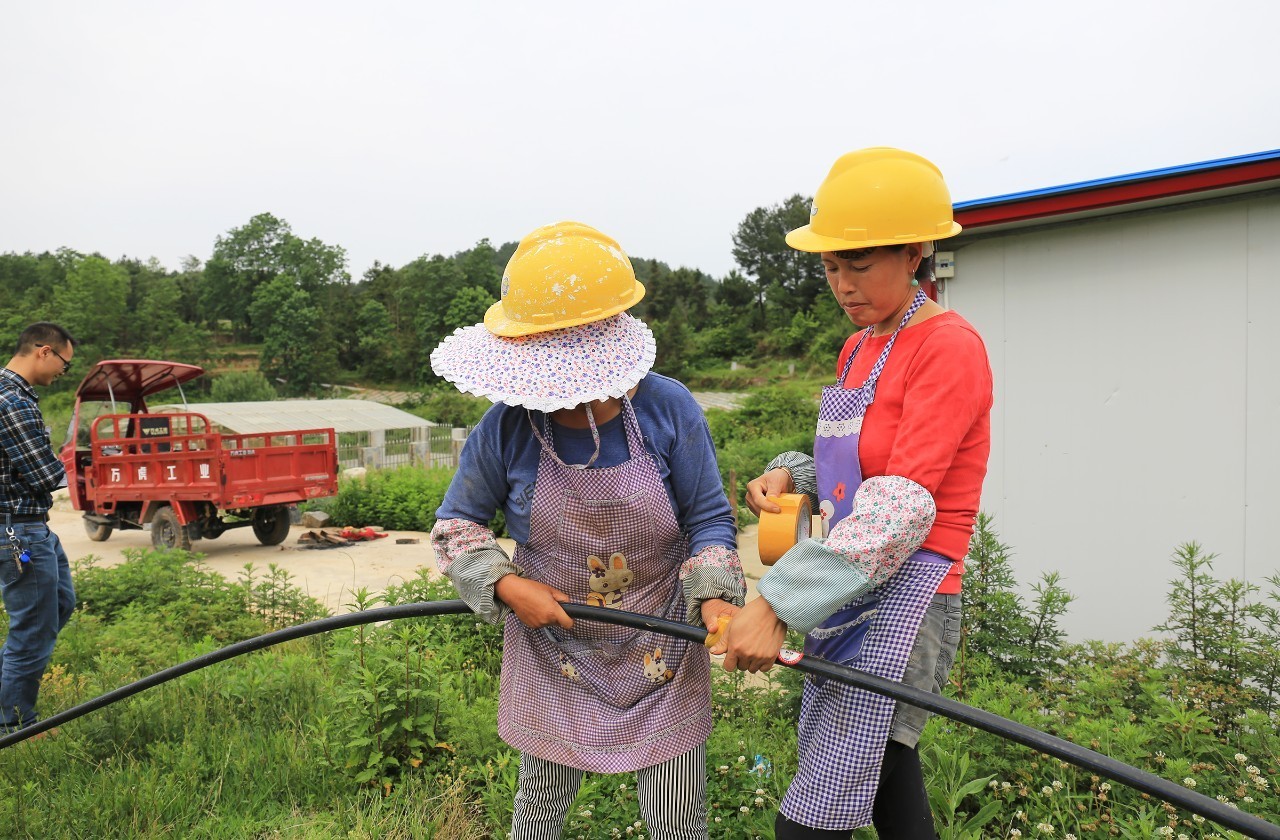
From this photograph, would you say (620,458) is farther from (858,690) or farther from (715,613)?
(858,690)

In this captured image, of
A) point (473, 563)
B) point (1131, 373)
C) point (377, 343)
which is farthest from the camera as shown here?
point (377, 343)

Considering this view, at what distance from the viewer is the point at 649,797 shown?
6.79ft

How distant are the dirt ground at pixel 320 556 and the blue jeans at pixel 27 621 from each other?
4093 millimetres

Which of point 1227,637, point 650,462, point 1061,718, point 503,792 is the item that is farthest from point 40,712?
point 1227,637

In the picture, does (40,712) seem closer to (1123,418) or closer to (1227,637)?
(1227,637)

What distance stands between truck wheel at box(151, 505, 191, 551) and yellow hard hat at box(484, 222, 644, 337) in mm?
11285

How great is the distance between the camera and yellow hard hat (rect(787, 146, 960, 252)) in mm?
1701

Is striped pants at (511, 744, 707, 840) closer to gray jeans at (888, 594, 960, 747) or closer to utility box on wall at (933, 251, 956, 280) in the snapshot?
gray jeans at (888, 594, 960, 747)

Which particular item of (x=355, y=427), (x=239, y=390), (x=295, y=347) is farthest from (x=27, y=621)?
(x=295, y=347)

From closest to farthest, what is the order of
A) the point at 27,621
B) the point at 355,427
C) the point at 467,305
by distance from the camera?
1. the point at 27,621
2. the point at 355,427
3. the point at 467,305

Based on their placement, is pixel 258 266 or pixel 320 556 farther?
pixel 258 266

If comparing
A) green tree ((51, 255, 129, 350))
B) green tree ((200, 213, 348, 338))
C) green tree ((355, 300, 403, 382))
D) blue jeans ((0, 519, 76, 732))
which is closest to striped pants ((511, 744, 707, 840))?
blue jeans ((0, 519, 76, 732))

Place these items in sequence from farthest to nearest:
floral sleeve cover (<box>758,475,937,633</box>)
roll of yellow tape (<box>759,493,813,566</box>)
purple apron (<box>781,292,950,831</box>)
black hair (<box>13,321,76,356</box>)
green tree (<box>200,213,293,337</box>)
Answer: green tree (<box>200,213,293,337</box>) < black hair (<box>13,321,76,356</box>) < roll of yellow tape (<box>759,493,813,566</box>) < purple apron (<box>781,292,950,831</box>) < floral sleeve cover (<box>758,475,937,633</box>)

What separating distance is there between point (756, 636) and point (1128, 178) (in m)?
3.84
